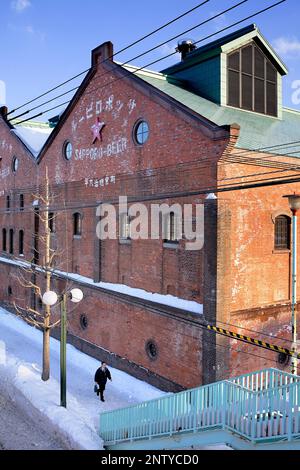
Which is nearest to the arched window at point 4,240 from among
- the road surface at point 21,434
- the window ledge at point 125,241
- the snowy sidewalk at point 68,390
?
the snowy sidewalk at point 68,390

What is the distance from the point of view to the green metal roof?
14391 mm

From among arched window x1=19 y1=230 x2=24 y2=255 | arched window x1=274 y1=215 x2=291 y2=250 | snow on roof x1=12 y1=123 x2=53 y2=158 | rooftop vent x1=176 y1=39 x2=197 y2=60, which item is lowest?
arched window x1=19 y1=230 x2=24 y2=255

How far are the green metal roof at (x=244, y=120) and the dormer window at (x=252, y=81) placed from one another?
17.7 inches

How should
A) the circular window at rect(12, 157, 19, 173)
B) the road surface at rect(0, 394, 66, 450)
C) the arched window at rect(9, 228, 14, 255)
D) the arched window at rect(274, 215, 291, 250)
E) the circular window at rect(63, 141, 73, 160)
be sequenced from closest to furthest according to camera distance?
the road surface at rect(0, 394, 66, 450) < the arched window at rect(274, 215, 291, 250) < the circular window at rect(63, 141, 73, 160) < the circular window at rect(12, 157, 19, 173) < the arched window at rect(9, 228, 14, 255)

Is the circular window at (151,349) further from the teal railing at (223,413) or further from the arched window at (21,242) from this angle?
the arched window at (21,242)

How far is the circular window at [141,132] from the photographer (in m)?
15.5

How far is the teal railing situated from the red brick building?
3033 mm

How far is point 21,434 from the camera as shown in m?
12.2

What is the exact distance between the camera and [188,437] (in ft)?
30.2

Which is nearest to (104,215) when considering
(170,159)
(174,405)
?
(170,159)

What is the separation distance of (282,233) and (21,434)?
35.0ft

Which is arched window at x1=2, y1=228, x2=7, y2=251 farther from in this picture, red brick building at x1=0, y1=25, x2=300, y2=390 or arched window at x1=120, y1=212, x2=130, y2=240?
arched window at x1=120, y1=212, x2=130, y2=240

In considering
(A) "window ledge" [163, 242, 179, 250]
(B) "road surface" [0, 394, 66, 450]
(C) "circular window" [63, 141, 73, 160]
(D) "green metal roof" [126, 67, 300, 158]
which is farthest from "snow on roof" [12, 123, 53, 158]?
(B) "road surface" [0, 394, 66, 450]
